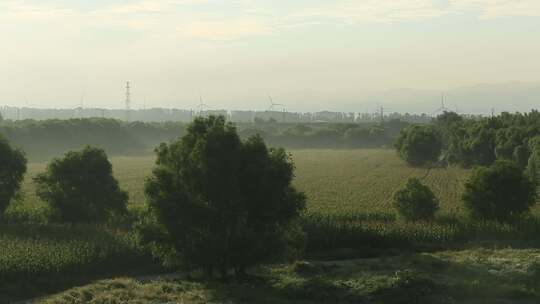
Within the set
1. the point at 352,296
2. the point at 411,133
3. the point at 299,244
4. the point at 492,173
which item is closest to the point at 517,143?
the point at 411,133

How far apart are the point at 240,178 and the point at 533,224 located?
26.6 m

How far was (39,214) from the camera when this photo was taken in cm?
6041

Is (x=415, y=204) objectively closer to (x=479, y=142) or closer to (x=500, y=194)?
(x=500, y=194)

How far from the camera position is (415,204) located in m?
59.6

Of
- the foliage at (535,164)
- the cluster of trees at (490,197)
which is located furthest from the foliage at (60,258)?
the foliage at (535,164)

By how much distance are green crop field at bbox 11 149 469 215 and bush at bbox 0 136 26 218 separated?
5.47 meters

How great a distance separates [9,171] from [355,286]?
36.6 meters

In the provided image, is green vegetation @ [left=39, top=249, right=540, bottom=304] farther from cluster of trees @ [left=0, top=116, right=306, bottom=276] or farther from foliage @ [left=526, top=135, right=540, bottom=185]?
foliage @ [left=526, top=135, right=540, bottom=185]

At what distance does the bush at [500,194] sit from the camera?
190 feet

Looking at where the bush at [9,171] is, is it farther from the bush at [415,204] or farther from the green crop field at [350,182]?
the bush at [415,204]

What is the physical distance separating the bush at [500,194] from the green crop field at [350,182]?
382 inches

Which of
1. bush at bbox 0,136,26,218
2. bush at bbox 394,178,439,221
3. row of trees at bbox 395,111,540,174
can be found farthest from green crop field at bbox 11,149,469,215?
bush at bbox 0,136,26,218

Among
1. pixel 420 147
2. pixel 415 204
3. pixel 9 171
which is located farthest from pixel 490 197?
pixel 420 147

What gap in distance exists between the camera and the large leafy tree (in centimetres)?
3912
